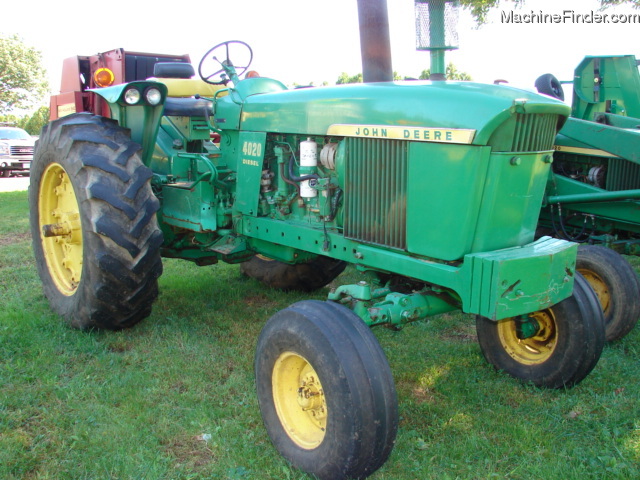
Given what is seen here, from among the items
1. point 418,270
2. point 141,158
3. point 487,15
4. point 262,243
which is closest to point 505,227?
point 418,270

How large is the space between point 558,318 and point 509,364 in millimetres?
443

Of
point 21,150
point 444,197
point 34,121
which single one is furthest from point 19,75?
point 444,197

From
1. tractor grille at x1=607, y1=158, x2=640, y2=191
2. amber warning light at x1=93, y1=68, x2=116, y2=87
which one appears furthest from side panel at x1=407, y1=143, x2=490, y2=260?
amber warning light at x1=93, y1=68, x2=116, y2=87

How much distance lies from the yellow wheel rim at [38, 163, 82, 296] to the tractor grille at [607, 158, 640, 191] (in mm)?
4256

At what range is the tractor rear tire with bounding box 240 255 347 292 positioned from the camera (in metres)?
4.91

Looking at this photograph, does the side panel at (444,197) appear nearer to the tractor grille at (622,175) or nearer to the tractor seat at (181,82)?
the tractor seat at (181,82)

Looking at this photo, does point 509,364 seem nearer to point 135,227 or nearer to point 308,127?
point 308,127

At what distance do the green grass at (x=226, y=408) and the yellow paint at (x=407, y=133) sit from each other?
1407mm

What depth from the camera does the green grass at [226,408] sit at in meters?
2.57

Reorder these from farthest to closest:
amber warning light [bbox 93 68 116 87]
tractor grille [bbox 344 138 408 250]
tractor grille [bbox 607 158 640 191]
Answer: amber warning light [bbox 93 68 116 87] → tractor grille [bbox 607 158 640 191] → tractor grille [bbox 344 138 408 250]

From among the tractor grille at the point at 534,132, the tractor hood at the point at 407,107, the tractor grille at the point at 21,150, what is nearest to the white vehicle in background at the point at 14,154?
the tractor grille at the point at 21,150

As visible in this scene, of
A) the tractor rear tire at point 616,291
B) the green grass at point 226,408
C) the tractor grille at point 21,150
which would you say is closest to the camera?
the green grass at point 226,408

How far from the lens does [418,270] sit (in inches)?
107

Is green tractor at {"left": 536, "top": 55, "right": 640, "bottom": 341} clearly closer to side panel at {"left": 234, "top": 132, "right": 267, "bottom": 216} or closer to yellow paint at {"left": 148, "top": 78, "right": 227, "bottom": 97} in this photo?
side panel at {"left": 234, "top": 132, "right": 267, "bottom": 216}
